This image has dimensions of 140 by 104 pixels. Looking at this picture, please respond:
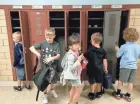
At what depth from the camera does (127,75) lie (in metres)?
2.46

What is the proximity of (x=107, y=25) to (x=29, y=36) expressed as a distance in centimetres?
99

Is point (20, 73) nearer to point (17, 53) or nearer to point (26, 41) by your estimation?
point (17, 53)

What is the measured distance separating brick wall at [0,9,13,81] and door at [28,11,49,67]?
32cm

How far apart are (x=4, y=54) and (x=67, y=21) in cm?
96

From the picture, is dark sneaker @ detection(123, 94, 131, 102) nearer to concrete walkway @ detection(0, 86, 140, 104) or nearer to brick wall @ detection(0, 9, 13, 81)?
concrete walkway @ detection(0, 86, 140, 104)

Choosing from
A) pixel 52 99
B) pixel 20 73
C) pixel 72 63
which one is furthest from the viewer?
pixel 20 73

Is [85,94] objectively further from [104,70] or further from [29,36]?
[29,36]

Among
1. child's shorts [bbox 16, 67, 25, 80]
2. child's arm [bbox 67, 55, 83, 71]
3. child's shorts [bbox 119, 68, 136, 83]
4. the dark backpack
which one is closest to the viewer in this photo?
child's arm [bbox 67, 55, 83, 71]

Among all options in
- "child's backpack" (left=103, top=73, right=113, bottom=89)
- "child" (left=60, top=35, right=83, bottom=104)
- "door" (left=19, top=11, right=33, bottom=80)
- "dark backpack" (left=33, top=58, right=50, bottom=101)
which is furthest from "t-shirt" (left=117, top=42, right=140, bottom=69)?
"door" (left=19, top=11, right=33, bottom=80)

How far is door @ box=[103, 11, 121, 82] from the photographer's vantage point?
2.47 m

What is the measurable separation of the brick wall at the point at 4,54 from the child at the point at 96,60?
1057 millimetres

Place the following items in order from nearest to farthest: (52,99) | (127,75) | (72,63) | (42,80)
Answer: (72,63) < (42,80) < (127,75) < (52,99)

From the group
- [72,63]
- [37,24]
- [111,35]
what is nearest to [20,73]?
[37,24]

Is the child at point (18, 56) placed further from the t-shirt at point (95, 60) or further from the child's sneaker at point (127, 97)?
the child's sneaker at point (127, 97)
